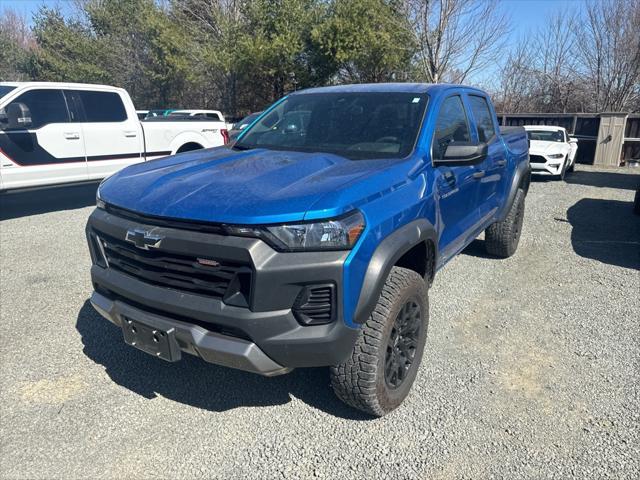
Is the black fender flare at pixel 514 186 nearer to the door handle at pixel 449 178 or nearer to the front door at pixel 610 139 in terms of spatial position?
the door handle at pixel 449 178

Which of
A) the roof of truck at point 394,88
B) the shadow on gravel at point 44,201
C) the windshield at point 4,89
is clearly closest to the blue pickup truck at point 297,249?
the roof of truck at point 394,88

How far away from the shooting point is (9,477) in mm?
2348

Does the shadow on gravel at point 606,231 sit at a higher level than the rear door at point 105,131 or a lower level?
lower

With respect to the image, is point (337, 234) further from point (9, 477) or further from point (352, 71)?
point (352, 71)

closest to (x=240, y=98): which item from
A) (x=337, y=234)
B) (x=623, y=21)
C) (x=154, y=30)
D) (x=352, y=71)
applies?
(x=154, y=30)

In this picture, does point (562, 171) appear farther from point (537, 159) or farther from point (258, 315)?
point (258, 315)

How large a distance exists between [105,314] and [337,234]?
4.70 feet

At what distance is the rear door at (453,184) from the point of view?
3.21 m

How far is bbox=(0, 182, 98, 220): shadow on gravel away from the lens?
8047 mm

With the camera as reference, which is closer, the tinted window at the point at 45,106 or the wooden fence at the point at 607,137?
the tinted window at the point at 45,106

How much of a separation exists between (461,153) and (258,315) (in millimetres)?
1666

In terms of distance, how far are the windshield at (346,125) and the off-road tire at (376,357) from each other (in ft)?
2.84

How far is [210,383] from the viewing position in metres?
3.12

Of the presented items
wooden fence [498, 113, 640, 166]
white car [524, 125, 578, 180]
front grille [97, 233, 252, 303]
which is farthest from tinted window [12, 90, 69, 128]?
wooden fence [498, 113, 640, 166]
